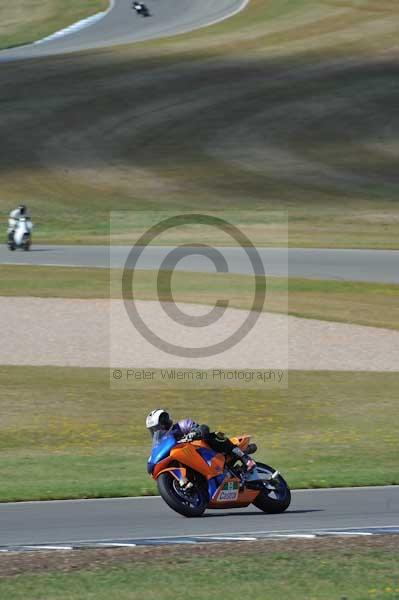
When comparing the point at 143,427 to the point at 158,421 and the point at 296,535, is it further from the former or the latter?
the point at 296,535

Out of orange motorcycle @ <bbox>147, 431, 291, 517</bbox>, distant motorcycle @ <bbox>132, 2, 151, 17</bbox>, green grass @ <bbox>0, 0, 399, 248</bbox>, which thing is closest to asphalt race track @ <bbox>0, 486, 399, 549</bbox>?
orange motorcycle @ <bbox>147, 431, 291, 517</bbox>

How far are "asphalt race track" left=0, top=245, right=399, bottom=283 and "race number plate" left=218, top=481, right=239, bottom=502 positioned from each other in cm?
2218

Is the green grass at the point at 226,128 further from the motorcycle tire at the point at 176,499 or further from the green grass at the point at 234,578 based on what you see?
the green grass at the point at 234,578

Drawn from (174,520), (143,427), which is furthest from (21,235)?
(174,520)

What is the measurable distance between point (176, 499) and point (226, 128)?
2093 inches

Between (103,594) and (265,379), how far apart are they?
13.5 meters

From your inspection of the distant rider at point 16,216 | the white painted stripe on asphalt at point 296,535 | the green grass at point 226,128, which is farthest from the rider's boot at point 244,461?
the green grass at point 226,128

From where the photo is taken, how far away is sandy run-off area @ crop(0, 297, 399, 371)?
81.7 feet

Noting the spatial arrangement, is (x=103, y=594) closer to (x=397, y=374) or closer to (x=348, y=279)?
(x=397, y=374)

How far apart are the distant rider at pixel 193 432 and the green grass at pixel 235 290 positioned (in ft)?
52.1

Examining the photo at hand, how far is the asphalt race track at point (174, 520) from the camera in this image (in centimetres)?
1236

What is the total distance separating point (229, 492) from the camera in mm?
13352

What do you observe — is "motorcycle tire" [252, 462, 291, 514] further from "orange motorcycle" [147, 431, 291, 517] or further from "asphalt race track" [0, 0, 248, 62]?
"asphalt race track" [0, 0, 248, 62]

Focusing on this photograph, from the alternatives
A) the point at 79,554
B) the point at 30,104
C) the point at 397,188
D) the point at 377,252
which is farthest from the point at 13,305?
the point at 30,104
